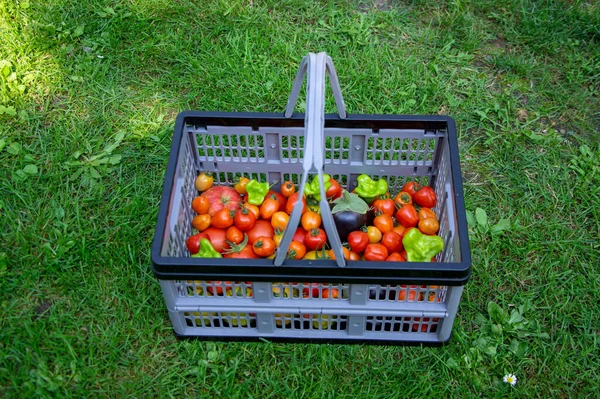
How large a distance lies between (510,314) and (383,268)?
2.71 feet

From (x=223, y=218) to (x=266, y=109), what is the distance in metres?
0.93

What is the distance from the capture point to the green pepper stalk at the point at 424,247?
244 centimetres

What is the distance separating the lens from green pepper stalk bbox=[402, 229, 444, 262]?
2443 mm

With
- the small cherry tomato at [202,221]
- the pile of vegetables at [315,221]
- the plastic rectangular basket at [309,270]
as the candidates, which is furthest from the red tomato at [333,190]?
the small cherry tomato at [202,221]

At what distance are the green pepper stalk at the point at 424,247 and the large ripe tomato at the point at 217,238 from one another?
2.37 ft

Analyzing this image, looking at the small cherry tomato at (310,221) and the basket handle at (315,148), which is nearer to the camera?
the basket handle at (315,148)

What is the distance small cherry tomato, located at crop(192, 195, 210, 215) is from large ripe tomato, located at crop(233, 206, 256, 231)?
0.49 feet

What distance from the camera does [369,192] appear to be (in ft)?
8.96

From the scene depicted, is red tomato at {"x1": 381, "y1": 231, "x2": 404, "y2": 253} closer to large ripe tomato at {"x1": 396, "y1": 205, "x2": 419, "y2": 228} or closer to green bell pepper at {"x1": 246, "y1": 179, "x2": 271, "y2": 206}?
large ripe tomato at {"x1": 396, "y1": 205, "x2": 419, "y2": 228}

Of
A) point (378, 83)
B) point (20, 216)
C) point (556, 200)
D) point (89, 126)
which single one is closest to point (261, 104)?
point (378, 83)

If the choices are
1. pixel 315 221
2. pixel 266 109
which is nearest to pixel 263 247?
pixel 315 221

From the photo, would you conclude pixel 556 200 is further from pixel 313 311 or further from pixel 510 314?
pixel 313 311

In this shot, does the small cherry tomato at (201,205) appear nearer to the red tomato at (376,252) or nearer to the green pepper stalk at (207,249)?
the green pepper stalk at (207,249)

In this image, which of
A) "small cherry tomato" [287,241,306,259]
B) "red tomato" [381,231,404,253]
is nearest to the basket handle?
"small cherry tomato" [287,241,306,259]
